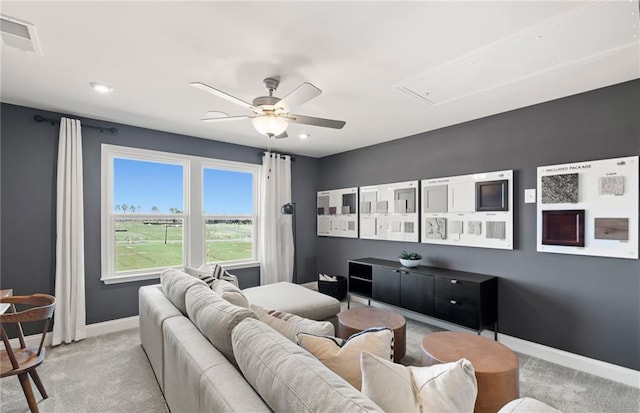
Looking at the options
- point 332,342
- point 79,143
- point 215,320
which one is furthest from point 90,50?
point 332,342

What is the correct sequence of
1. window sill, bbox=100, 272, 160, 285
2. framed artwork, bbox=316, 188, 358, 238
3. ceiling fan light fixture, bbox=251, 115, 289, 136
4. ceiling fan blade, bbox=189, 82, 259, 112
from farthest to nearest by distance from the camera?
framed artwork, bbox=316, 188, 358, 238, window sill, bbox=100, 272, 160, 285, ceiling fan light fixture, bbox=251, 115, 289, 136, ceiling fan blade, bbox=189, 82, 259, 112

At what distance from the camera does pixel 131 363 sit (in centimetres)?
273

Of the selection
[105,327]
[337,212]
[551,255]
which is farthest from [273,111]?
[105,327]

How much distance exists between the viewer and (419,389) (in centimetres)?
104

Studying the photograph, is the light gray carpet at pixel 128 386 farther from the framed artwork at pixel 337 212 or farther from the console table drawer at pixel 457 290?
the framed artwork at pixel 337 212

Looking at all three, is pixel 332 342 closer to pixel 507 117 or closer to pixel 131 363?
pixel 131 363

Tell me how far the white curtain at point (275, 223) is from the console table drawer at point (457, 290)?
256 centimetres

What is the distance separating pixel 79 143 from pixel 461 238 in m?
4.45

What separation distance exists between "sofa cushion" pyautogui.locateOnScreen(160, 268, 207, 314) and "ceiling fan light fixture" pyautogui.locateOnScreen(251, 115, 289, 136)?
133cm

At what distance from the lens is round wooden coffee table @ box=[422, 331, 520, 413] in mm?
1756

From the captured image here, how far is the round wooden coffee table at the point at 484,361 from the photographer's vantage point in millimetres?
1756

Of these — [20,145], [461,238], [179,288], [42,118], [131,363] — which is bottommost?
[131,363]

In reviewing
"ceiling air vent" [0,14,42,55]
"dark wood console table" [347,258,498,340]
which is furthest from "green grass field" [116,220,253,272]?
"ceiling air vent" [0,14,42,55]

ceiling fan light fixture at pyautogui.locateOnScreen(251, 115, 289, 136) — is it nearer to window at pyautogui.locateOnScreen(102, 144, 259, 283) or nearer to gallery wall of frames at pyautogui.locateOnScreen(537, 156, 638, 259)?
window at pyautogui.locateOnScreen(102, 144, 259, 283)
